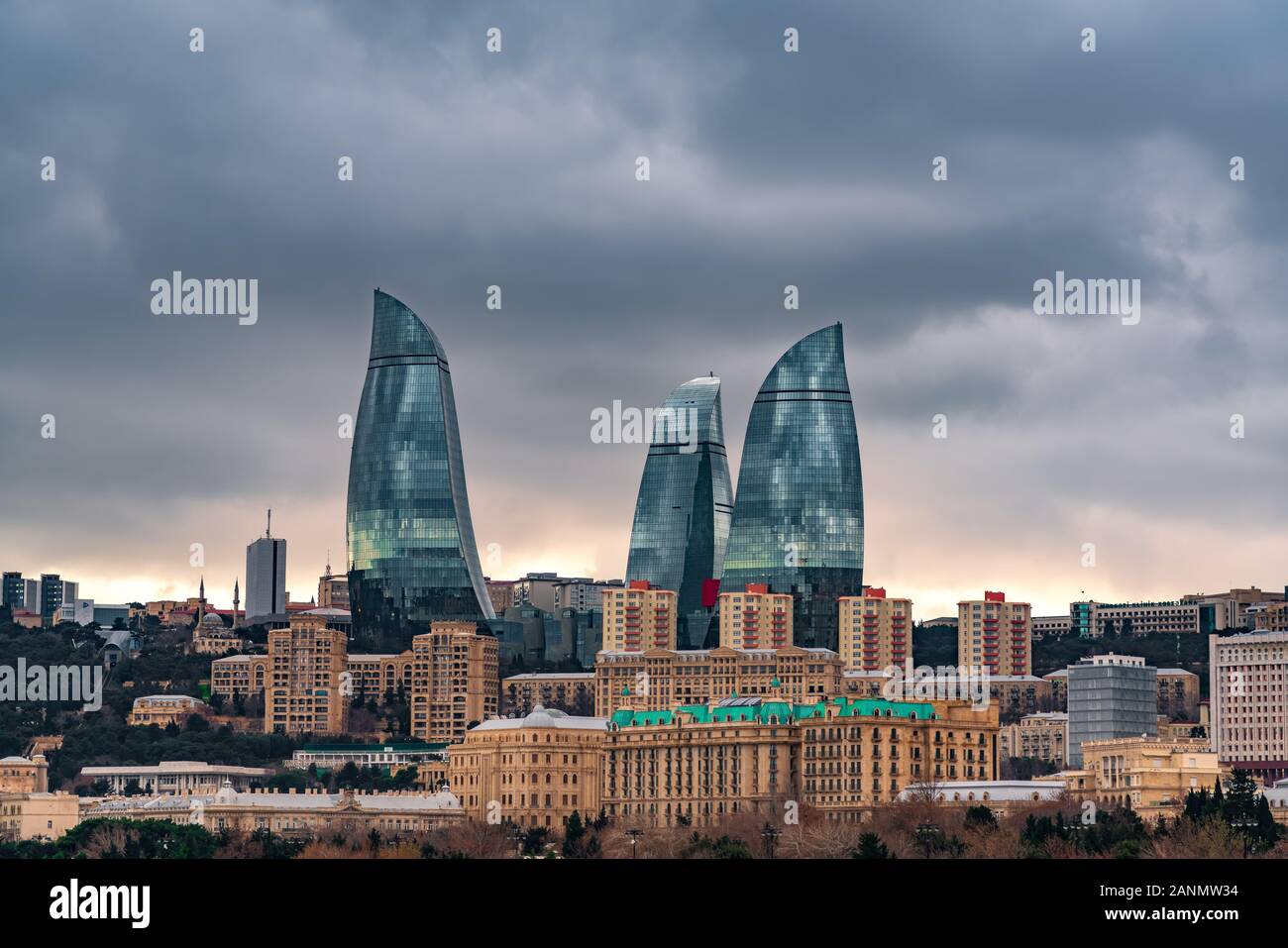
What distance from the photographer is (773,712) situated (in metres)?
191

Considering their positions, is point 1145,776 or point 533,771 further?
point 533,771

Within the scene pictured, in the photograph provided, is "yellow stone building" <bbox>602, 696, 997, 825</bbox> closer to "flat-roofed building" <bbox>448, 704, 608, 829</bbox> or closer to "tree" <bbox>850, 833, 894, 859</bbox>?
"flat-roofed building" <bbox>448, 704, 608, 829</bbox>

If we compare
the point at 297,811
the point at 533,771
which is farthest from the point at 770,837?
the point at 297,811

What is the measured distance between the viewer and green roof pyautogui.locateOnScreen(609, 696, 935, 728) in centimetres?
18625

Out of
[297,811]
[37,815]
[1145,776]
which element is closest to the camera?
[1145,776]

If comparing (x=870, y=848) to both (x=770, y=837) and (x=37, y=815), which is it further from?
(x=37, y=815)

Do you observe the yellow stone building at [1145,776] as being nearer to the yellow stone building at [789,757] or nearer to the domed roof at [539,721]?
the yellow stone building at [789,757]

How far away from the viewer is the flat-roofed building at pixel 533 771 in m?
188

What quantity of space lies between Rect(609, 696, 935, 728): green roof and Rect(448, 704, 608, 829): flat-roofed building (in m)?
2.88

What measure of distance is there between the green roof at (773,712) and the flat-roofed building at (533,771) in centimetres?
288

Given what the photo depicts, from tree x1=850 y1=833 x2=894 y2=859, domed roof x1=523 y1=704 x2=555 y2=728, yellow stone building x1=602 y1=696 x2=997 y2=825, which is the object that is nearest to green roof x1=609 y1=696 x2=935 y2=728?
yellow stone building x1=602 y1=696 x2=997 y2=825

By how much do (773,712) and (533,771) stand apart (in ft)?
49.4
